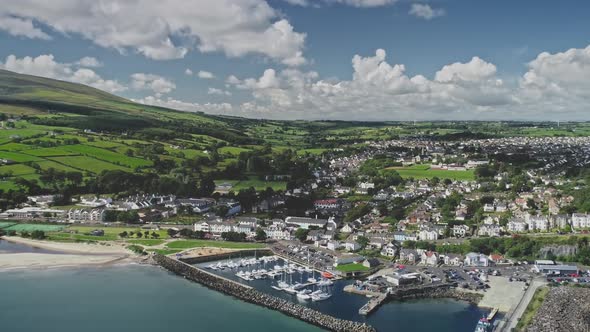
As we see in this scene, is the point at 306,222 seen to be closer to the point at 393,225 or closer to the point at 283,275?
the point at 393,225

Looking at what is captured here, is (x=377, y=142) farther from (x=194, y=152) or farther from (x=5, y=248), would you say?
(x=5, y=248)

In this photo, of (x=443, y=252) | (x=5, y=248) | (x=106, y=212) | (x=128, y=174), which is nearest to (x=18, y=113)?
(x=128, y=174)

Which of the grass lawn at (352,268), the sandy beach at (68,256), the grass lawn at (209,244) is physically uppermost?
the grass lawn at (352,268)

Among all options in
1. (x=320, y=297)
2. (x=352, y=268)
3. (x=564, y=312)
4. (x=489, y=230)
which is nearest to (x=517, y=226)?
(x=489, y=230)

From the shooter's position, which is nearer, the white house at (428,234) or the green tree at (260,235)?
the white house at (428,234)

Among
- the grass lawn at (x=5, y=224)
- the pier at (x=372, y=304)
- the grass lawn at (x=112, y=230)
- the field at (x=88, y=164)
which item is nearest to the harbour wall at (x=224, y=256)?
the grass lawn at (x=112, y=230)

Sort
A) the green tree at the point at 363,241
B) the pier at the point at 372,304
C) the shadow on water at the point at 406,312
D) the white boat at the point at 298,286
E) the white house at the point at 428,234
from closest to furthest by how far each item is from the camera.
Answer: the shadow on water at the point at 406,312, the pier at the point at 372,304, the white boat at the point at 298,286, the green tree at the point at 363,241, the white house at the point at 428,234

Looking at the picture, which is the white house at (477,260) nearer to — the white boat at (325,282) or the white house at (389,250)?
the white house at (389,250)
